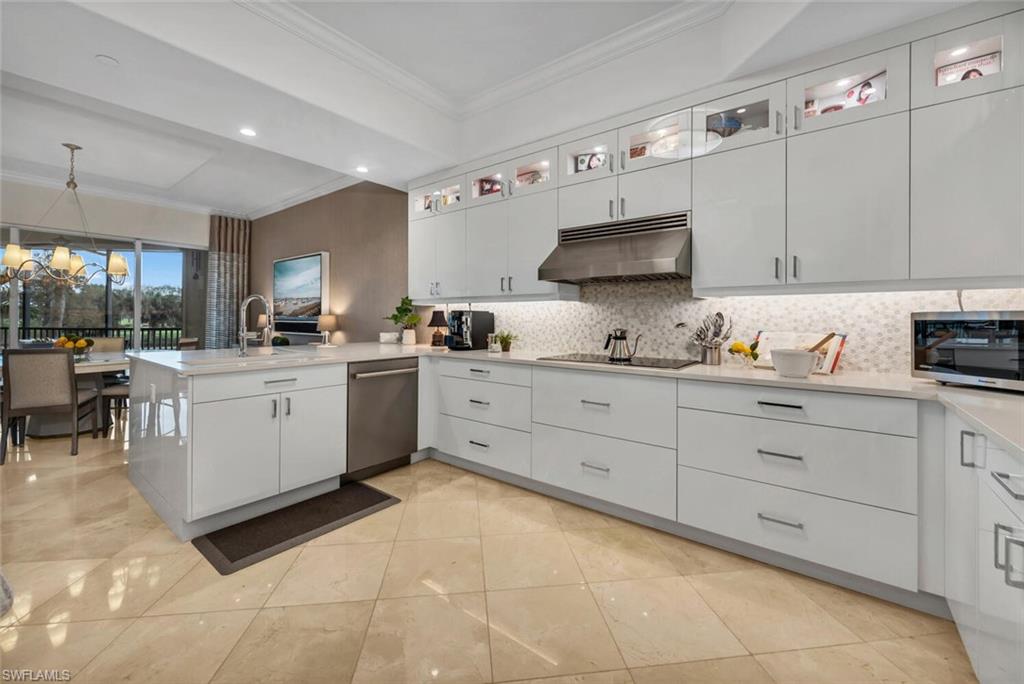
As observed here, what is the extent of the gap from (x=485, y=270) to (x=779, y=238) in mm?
2026

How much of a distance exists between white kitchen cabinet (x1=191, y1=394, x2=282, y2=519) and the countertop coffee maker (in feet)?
4.71

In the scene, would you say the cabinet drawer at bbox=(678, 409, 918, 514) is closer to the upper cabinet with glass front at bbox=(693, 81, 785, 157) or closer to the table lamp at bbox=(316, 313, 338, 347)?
the upper cabinet with glass front at bbox=(693, 81, 785, 157)

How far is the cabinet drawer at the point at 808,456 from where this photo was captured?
1668 millimetres

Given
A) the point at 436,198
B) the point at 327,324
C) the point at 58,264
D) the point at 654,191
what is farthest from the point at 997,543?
the point at 58,264

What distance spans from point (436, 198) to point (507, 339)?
1.46 metres

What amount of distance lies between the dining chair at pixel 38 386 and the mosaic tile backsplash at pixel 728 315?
360 centimetres

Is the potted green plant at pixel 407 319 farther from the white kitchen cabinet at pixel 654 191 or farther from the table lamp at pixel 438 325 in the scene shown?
the white kitchen cabinet at pixel 654 191

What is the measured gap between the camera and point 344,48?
2686mm

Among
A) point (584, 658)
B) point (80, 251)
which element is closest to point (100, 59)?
point (584, 658)

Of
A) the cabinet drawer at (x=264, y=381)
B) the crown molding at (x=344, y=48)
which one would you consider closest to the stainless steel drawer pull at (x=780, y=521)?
the cabinet drawer at (x=264, y=381)

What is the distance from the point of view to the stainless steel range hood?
2377 millimetres

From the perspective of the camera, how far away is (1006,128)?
5.40ft

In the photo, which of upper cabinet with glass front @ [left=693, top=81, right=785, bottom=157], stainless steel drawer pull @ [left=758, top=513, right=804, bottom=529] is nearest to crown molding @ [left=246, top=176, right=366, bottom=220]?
upper cabinet with glass front @ [left=693, top=81, right=785, bottom=157]

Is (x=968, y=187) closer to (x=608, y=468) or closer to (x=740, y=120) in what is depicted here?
(x=740, y=120)
